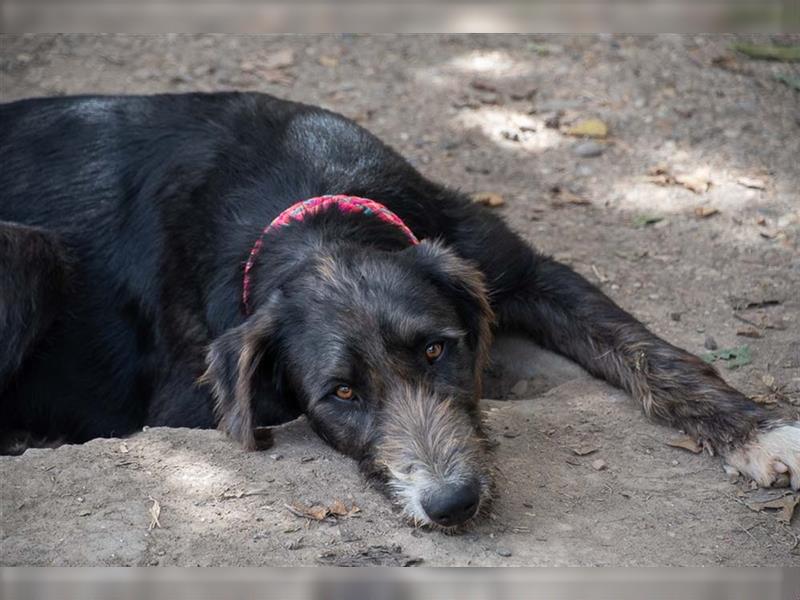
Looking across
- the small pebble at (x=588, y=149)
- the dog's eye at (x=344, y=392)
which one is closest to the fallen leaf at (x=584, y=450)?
the dog's eye at (x=344, y=392)

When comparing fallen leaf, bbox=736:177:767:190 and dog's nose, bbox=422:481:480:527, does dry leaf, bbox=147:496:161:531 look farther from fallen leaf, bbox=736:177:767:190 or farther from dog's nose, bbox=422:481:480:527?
fallen leaf, bbox=736:177:767:190

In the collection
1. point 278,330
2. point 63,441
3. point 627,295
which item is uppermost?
point 278,330

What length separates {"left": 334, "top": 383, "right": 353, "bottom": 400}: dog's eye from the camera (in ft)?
15.2

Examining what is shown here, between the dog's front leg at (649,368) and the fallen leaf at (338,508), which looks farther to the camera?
the dog's front leg at (649,368)

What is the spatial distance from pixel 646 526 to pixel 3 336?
10.8 feet

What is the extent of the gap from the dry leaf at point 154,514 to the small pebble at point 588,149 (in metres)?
4.44

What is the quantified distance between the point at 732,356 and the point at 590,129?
274 cm

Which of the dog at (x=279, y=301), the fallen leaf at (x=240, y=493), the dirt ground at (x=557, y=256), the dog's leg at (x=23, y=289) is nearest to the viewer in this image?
the dirt ground at (x=557, y=256)

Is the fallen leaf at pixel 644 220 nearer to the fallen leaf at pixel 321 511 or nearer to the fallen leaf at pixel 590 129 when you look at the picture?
the fallen leaf at pixel 590 129

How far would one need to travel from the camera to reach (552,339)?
19.1 ft

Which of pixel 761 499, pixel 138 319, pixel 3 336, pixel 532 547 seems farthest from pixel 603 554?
pixel 3 336

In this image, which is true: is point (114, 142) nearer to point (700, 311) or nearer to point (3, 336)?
point (3, 336)

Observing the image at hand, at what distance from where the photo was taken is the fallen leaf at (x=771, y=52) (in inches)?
338

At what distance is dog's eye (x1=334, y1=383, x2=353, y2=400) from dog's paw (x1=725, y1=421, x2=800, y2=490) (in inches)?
65.6
